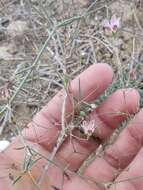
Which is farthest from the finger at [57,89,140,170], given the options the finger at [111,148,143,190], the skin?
the finger at [111,148,143,190]

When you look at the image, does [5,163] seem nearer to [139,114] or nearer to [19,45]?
[139,114]

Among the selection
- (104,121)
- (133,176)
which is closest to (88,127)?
(104,121)

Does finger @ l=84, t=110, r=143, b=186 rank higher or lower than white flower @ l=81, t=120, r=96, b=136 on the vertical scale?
lower

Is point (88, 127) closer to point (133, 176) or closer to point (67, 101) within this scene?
point (67, 101)

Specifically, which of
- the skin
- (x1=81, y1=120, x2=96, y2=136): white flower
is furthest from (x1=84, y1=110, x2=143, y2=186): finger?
(x1=81, y1=120, x2=96, y2=136): white flower

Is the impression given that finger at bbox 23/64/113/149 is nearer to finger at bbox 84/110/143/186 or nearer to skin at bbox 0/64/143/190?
skin at bbox 0/64/143/190

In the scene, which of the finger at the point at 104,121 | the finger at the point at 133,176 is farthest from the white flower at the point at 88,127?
the finger at the point at 133,176

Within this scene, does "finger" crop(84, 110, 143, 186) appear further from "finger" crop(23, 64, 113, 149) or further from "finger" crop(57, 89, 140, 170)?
"finger" crop(23, 64, 113, 149)
